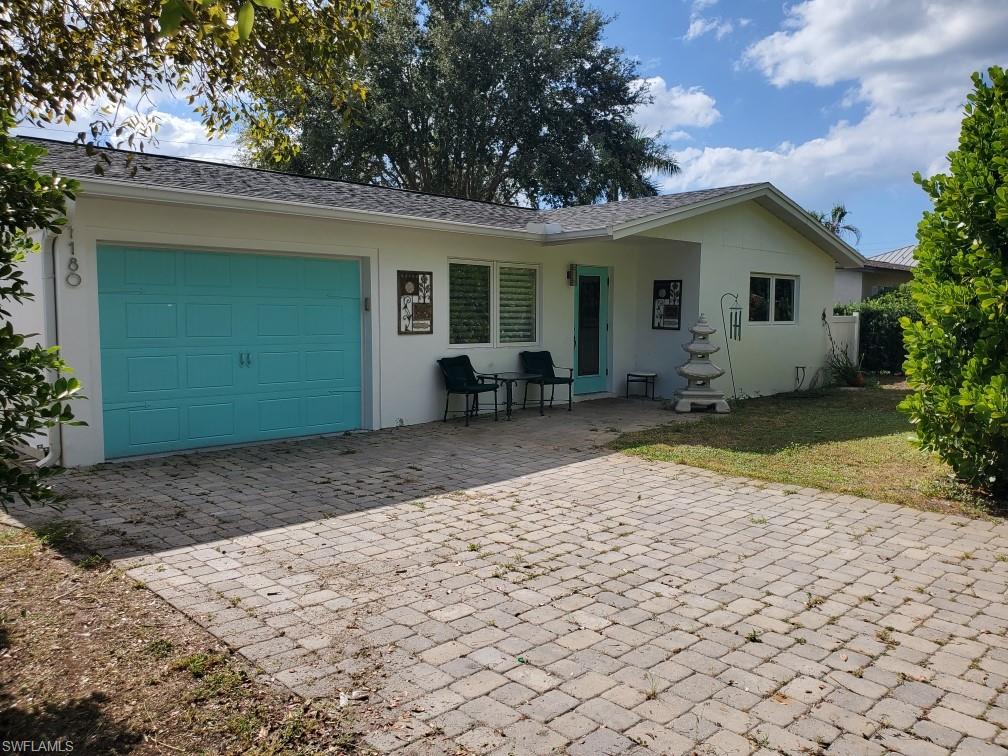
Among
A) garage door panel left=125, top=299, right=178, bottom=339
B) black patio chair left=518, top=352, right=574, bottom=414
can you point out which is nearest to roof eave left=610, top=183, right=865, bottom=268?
black patio chair left=518, top=352, right=574, bottom=414

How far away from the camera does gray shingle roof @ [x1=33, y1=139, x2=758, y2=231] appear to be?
7.81m

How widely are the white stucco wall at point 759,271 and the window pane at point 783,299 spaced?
16cm

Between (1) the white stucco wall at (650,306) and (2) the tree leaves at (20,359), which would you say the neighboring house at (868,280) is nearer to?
(1) the white stucco wall at (650,306)

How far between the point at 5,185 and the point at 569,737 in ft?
10.6

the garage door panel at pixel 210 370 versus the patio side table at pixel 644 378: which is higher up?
the garage door panel at pixel 210 370

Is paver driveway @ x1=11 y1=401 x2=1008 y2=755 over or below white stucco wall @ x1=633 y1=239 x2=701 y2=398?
below

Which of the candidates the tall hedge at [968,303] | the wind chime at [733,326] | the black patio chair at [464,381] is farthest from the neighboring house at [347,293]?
the tall hedge at [968,303]

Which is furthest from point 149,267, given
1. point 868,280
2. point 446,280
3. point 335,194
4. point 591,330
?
point 868,280

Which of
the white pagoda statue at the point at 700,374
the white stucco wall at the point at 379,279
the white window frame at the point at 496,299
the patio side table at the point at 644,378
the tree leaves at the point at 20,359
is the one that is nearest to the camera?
the tree leaves at the point at 20,359

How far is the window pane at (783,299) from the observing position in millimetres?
14287

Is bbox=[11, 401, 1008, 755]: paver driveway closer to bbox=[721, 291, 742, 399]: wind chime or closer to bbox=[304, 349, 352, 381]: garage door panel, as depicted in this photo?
bbox=[304, 349, 352, 381]: garage door panel

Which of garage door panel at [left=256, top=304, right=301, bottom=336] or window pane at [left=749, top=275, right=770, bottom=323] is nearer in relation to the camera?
garage door panel at [left=256, top=304, right=301, bottom=336]

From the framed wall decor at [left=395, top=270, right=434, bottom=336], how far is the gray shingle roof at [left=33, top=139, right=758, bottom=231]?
2.79 ft

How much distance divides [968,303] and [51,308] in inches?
327
